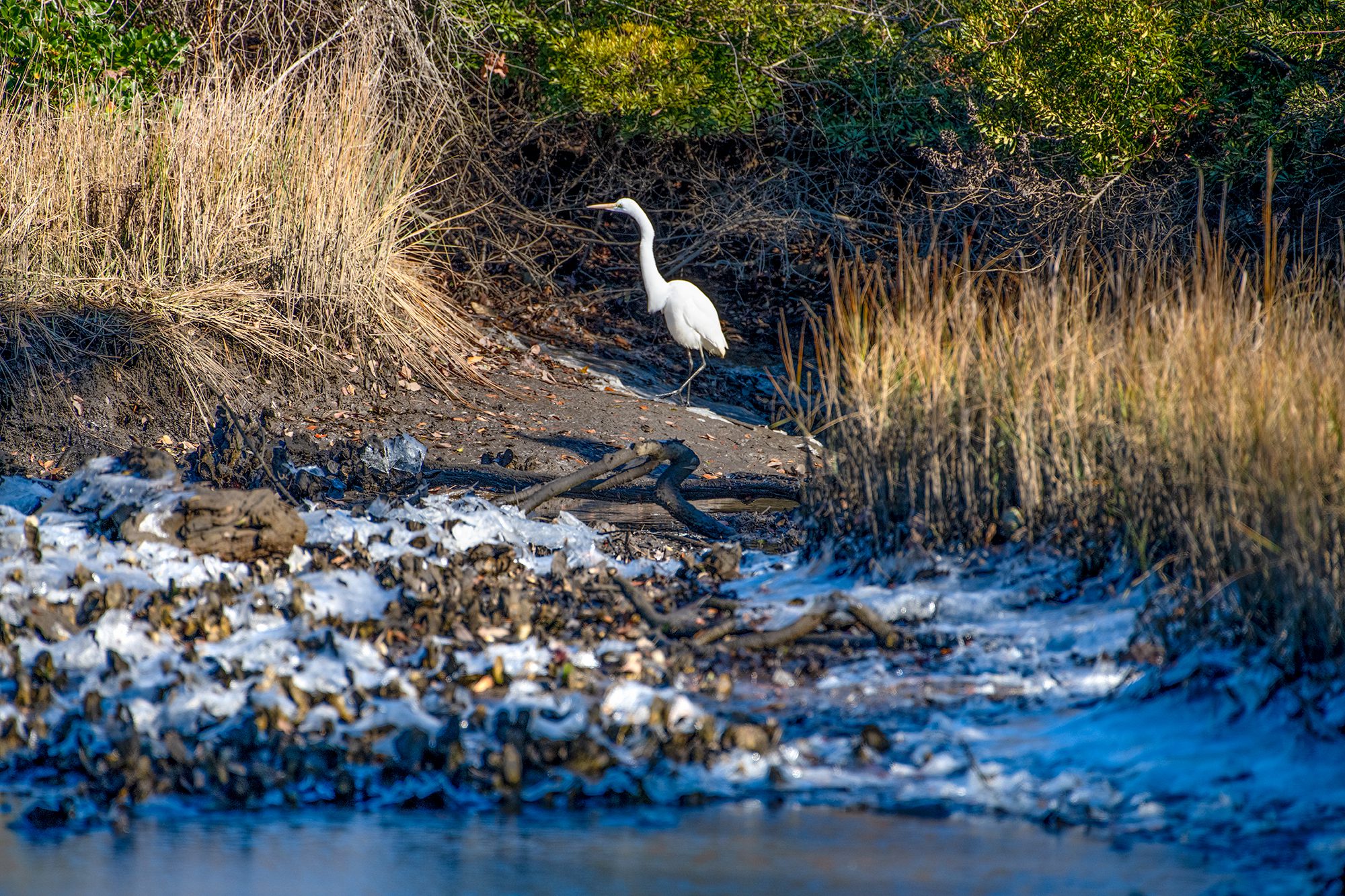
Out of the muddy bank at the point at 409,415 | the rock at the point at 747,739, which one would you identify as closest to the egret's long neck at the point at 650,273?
the muddy bank at the point at 409,415

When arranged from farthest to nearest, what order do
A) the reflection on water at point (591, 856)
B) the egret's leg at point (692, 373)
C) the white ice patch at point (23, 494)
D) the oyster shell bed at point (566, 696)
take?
the egret's leg at point (692, 373), the white ice patch at point (23, 494), the oyster shell bed at point (566, 696), the reflection on water at point (591, 856)

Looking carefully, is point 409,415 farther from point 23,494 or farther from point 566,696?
point 566,696

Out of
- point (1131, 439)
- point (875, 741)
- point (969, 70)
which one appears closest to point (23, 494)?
point (875, 741)

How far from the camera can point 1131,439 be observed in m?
4.09

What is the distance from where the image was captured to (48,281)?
7.79 meters

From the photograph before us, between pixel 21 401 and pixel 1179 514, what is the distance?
6426 mm

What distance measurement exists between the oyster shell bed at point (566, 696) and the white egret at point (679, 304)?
4873 mm

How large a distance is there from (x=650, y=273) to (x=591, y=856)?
23.5 feet

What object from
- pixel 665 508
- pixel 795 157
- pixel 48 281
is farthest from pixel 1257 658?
pixel 795 157

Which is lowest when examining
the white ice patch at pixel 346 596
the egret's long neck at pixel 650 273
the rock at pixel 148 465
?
the white ice patch at pixel 346 596

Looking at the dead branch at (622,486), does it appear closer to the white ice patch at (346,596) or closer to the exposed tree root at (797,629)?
the white ice patch at (346,596)

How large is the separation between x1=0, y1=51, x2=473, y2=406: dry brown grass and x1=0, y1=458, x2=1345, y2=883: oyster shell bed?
3.30 meters

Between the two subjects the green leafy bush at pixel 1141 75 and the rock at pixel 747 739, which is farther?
the green leafy bush at pixel 1141 75

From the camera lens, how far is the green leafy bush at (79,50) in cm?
912
